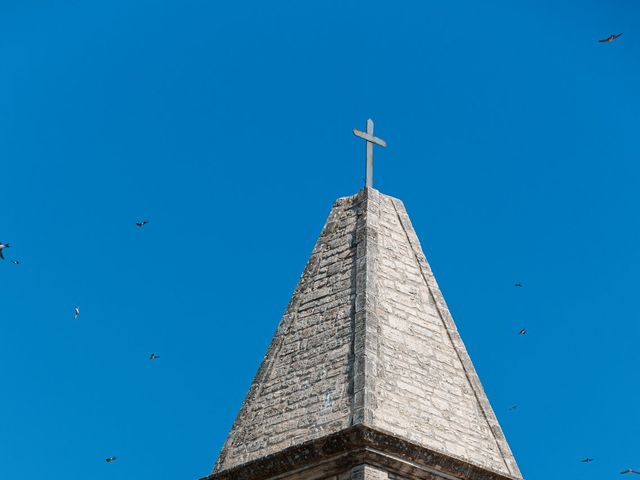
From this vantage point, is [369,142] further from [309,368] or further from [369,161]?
[309,368]

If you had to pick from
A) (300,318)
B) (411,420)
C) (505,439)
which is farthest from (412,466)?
(300,318)

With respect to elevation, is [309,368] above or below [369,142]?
below

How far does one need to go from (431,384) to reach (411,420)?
0.76 meters

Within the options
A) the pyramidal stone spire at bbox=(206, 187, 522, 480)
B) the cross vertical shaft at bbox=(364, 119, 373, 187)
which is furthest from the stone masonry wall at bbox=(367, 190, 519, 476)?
the cross vertical shaft at bbox=(364, 119, 373, 187)

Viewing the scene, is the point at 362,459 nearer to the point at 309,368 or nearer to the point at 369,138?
the point at 309,368

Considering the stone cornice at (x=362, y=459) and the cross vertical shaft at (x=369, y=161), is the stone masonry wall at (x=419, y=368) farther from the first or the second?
the cross vertical shaft at (x=369, y=161)

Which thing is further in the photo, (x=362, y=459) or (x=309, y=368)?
(x=309, y=368)

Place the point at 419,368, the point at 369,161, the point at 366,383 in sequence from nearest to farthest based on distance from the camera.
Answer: the point at 366,383
the point at 419,368
the point at 369,161

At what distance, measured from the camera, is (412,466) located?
1207 cm

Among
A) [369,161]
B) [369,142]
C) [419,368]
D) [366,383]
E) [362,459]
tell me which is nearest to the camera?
[362,459]

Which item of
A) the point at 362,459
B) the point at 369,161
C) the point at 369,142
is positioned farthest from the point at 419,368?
the point at 369,142

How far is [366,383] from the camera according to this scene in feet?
41.1

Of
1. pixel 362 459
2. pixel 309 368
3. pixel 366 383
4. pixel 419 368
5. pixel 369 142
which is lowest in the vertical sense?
pixel 362 459

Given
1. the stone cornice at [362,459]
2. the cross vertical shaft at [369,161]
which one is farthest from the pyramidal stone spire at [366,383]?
the cross vertical shaft at [369,161]
